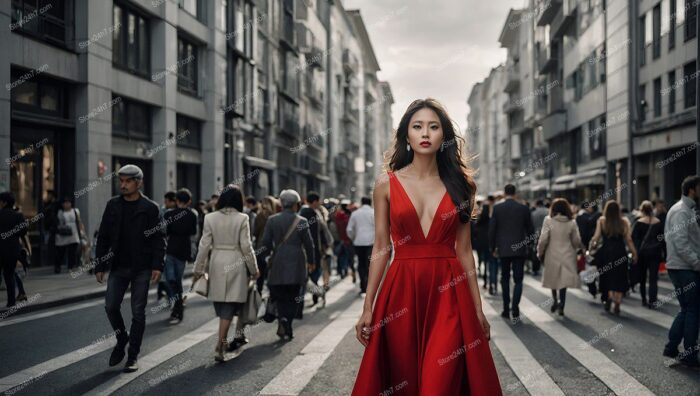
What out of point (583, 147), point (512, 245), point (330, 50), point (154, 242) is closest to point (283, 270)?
point (154, 242)

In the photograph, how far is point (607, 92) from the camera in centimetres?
3528

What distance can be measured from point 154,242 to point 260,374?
5.56 feet

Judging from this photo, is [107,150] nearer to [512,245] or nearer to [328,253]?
[328,253]

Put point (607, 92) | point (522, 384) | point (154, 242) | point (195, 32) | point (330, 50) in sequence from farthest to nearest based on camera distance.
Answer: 1. point (330, 50)
2. point (607, 92)
3. point (195, 32)
4. point (154, 242)
5. point (522, 384)

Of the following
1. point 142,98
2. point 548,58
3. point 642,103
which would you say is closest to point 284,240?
point 142,98

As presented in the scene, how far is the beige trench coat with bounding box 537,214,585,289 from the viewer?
11.8 metres

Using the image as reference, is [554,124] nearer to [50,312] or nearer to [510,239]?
[510,239]

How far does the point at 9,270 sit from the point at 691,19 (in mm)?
22241

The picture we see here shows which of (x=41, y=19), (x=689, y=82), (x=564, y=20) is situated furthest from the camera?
(x=564, y=20)

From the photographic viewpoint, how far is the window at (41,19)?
17.2 meters

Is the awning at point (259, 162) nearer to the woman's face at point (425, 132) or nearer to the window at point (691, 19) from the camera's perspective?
the window at point (691, 19)

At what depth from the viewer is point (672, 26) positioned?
2706 cm

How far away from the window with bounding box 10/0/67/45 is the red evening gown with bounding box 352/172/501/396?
Answer: 50.2 ft

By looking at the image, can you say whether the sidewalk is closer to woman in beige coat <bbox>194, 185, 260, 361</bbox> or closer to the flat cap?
woman in beige coat <bbox>194, 185, 260, 361</bbox>
